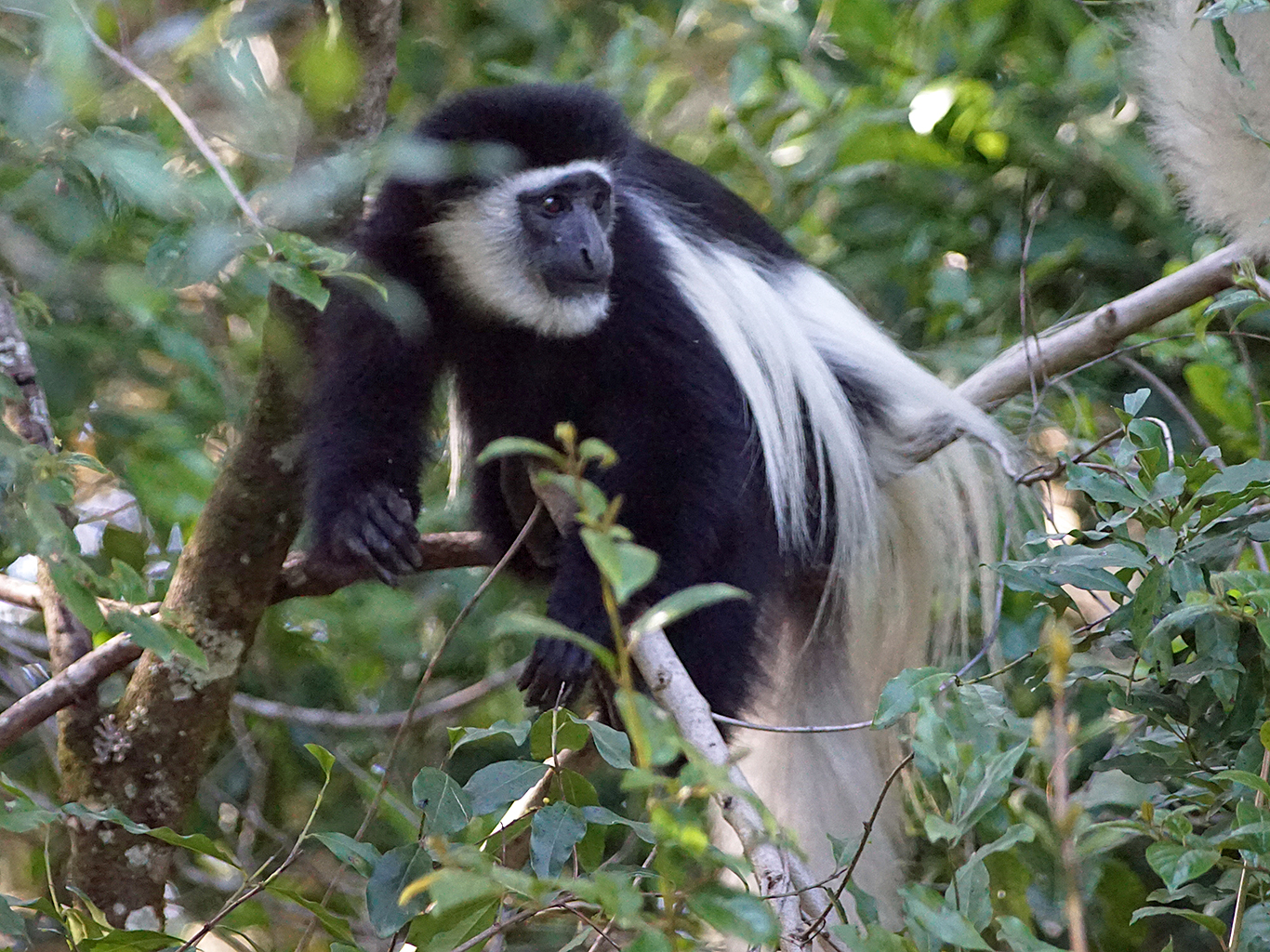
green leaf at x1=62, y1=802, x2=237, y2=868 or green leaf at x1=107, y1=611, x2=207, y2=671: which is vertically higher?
green leaf at x1=107, y1=611, x2=207, y2=671

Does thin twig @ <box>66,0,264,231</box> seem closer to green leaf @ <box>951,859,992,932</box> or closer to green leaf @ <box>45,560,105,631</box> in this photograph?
green leaf @ <box>45,560,105,631</box>

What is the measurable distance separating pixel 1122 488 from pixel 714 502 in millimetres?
Result: 784

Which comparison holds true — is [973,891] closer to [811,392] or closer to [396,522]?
[396,522]

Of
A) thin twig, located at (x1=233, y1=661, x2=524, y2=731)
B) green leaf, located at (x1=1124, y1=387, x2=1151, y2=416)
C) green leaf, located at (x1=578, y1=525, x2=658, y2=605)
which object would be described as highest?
green leaf, located at (x1=578, y1=525, x2=658, y2=605)

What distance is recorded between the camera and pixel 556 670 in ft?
5.82

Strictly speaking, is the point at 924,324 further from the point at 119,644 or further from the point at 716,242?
the point at 119,644

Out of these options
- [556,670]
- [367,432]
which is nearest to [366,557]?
[367,432]

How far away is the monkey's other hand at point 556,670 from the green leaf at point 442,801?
0.56 metres

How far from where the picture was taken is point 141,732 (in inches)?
70.9

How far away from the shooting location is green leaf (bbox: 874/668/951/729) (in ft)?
3.49

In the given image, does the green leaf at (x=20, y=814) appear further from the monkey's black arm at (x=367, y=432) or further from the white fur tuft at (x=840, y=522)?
the white fur tuft at (x=840, y=522)

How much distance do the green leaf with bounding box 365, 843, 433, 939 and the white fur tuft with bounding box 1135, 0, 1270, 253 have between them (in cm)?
127

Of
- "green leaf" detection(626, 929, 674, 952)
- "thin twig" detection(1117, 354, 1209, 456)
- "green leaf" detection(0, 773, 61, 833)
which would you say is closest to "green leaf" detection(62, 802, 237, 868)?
"green leaf" detection(0, 773, 61, 833)

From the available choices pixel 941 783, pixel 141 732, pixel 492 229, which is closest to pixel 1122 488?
pixel 941 783
